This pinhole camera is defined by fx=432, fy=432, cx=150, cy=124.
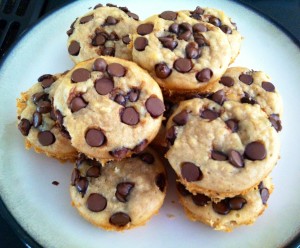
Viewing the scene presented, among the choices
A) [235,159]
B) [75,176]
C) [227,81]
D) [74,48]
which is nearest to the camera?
[235,159]

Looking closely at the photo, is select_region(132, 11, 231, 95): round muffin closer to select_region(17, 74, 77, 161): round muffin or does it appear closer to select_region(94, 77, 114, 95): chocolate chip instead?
select_region(94, 77, 114, 95): chocolate chip

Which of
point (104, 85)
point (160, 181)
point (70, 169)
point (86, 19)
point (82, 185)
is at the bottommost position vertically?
point (70, 169)

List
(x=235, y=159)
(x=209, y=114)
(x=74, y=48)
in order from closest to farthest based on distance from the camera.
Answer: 1. (x=235, y=159)
2. (x=209, y=114)
3. (x=74, y=48)

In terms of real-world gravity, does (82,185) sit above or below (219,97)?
below

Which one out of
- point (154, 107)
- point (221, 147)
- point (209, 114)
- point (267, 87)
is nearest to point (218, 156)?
point (221, 147)

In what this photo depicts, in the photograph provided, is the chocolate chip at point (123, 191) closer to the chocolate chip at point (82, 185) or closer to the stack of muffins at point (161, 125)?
the stack of muffins at point (161, 125)

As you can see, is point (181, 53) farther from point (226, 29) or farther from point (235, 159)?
point (235, 159)

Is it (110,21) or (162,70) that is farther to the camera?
(110,21)

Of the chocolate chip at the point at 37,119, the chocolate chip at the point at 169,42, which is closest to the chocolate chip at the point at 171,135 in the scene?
the chocolate chip at the point at 169,42
